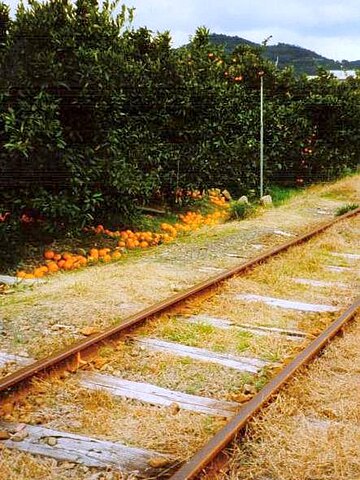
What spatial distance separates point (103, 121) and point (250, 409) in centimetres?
753

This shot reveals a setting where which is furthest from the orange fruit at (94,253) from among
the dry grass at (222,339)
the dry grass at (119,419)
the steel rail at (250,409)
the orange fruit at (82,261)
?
the dry grass at (119,419)

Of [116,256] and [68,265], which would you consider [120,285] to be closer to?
[68,265]

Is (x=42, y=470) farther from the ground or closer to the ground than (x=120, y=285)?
closer to the ground

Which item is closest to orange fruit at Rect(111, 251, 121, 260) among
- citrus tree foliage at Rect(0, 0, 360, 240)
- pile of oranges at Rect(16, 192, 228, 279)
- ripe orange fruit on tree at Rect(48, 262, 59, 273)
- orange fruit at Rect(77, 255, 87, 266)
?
pile of oranges at Rect(16, 192, 228, 279)

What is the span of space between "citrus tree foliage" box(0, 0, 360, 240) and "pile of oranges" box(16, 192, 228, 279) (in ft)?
1.64

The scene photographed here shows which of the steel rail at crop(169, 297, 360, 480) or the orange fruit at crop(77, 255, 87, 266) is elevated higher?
the orange fruit at crop(77, 255, 87, 266)

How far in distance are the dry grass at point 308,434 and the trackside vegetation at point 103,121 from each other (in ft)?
19.7

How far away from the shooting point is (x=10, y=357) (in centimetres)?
532

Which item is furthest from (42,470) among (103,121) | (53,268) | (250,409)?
(103,121)

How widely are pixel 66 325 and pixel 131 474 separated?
273cm

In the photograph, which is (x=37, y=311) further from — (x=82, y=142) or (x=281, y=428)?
(x=82, y=142)

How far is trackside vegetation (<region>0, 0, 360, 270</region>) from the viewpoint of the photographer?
31.5ft

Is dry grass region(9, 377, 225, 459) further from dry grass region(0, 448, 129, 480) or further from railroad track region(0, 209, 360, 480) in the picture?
dry grass region(0, 448, 129, 480)

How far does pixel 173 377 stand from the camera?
5.04 meters
